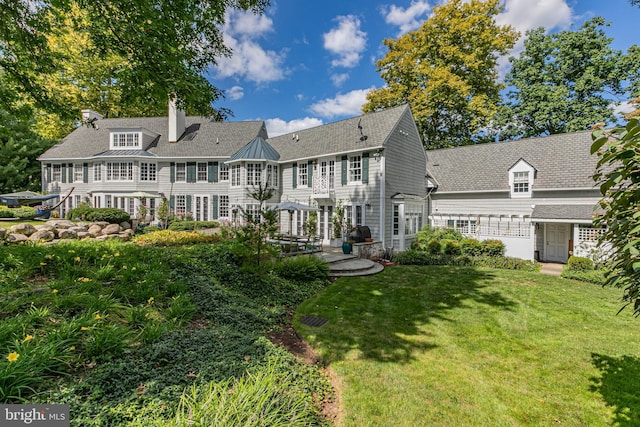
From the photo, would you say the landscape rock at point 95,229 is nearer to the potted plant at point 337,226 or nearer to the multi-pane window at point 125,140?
the multi-pane window at point 125,140

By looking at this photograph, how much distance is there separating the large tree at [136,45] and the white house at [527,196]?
1573 cm

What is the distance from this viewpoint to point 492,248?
14.7m

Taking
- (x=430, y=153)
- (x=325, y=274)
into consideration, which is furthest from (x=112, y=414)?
(x=430, y=153)

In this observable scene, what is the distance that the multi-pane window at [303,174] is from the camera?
60.8 ft

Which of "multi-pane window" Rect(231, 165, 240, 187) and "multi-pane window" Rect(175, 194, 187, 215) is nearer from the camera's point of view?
"multi-pane window" Rect(231, 165, 240, 187)

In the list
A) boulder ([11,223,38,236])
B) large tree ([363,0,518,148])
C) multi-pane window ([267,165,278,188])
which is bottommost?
boulder ([11,223,38,236])

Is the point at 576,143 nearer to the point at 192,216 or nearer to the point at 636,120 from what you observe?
the point at 636,120

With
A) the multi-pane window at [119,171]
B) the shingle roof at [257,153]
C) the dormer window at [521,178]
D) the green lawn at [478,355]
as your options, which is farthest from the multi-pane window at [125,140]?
the dormer window at [521,178]

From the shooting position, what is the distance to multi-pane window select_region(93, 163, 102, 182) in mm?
22594

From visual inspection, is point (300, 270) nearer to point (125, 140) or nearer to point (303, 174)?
point (303, 174)

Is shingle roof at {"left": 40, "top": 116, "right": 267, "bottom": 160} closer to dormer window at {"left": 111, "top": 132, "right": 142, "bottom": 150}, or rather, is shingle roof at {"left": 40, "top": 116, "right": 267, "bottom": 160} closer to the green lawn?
dormer window at {"left": 111, "top": 132, "right": 142, "bottom": 150}

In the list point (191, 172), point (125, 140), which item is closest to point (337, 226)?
point (191, 172)

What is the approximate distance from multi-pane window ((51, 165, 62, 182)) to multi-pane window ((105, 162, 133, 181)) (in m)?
5.40

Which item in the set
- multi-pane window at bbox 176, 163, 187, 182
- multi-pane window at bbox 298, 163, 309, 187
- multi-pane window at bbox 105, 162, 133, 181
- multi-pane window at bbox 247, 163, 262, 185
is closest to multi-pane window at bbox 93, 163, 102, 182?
multi-pane window at bbox 105, 162, 133, 181
